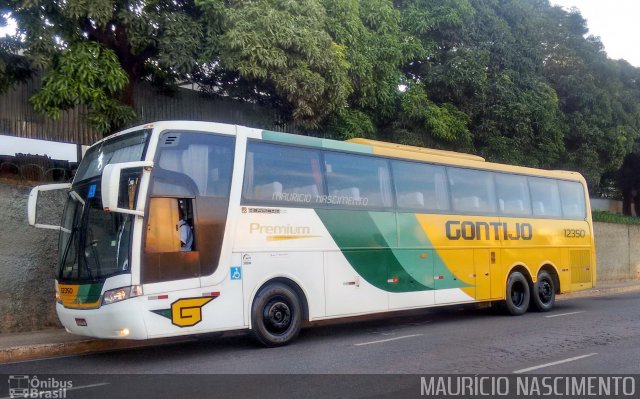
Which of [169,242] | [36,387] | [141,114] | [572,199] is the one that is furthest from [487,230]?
[36,387]

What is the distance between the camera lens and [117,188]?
787 cm

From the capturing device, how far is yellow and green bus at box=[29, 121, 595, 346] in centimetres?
848

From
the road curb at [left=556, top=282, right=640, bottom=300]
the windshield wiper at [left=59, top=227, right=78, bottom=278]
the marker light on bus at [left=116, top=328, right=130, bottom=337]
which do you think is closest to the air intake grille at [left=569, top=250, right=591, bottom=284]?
the road curb at [left=556, top=282, right=640, bottom=300]

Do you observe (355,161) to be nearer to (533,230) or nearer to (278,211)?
(278,211)

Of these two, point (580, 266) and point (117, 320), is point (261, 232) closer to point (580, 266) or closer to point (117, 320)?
point (117, 320)

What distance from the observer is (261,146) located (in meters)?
9.95

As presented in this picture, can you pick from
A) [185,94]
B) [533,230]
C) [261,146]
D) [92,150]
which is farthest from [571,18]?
[92,150]

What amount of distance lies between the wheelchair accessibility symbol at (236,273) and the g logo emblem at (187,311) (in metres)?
0.63

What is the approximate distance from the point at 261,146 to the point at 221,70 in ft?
14.5

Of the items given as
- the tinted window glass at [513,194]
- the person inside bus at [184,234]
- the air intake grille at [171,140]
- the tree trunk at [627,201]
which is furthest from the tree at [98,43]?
the tree trunk at [627,201]

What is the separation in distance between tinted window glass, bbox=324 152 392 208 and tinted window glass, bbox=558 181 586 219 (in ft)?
22.0

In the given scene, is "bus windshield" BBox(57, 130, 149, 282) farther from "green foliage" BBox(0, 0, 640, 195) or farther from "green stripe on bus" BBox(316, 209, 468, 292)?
"green stripe on bus" BBox(316, 209, 468, 292)

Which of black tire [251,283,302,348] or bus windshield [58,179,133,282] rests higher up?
bus windshield [58,179,133,282]

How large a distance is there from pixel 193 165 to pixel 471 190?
7.03 meters
